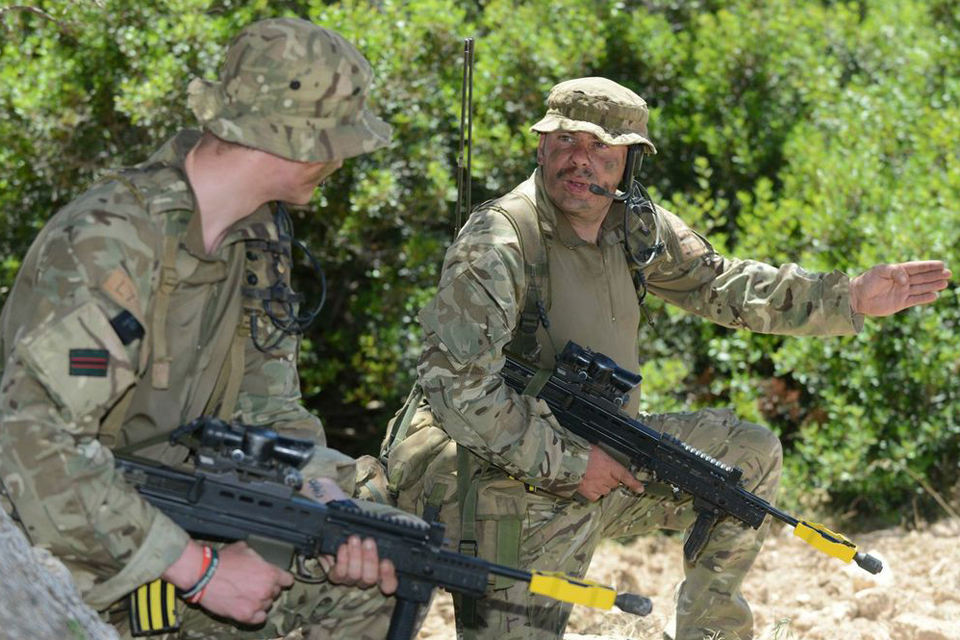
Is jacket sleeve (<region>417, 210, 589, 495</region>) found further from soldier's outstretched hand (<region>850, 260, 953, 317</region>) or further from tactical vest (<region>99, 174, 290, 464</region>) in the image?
soldier's outstretched hand (<region>850, 260, 953, 317</region>)

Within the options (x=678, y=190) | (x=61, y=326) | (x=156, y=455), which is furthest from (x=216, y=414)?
(x=678, y=190)

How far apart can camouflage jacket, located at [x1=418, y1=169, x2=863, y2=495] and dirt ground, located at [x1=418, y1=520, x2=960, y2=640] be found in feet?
3.96

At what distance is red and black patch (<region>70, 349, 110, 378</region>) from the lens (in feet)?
9.52

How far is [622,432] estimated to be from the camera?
14.2 feet

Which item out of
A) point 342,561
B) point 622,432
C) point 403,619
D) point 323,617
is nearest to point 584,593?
point 403,619

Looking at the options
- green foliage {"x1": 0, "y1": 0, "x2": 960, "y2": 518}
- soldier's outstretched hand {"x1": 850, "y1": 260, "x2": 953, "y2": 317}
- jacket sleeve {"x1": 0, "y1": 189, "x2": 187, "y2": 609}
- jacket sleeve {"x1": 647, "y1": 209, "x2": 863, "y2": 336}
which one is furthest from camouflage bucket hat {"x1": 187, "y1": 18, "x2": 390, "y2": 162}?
green foliage {"x1": 0, "y1": 0, "x2": 960, "y2": 518}

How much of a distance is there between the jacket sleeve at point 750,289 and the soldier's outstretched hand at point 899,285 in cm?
7

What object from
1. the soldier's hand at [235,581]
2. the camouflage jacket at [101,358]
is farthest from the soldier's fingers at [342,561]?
the camouflage jacket at [101,358]

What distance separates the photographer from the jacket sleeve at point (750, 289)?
4754 mm

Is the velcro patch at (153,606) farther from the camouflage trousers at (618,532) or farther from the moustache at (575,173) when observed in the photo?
the moustache at (575,173)

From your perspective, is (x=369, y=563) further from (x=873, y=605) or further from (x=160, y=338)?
(x=873, y=605)

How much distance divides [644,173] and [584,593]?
4771 mm

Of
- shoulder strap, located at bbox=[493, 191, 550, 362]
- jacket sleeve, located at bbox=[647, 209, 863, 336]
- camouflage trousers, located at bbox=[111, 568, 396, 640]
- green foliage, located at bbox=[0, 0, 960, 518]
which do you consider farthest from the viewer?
green foliage, located at bbox=[0, 0, 960, 518]

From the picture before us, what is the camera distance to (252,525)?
3221mm
